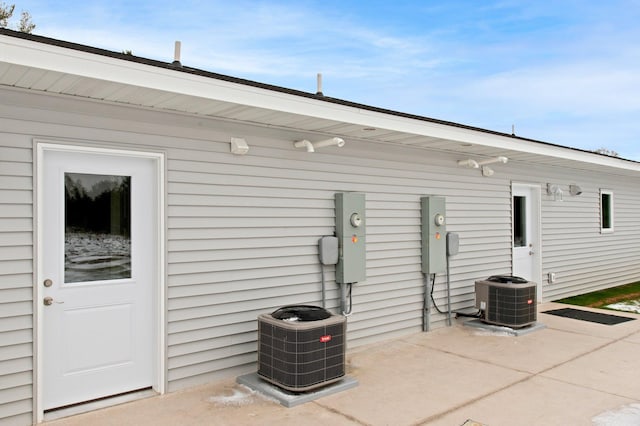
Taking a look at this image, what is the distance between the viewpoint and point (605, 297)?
849 centimetres

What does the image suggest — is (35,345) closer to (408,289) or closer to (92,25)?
(408,289)

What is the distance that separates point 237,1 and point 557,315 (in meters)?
7.42

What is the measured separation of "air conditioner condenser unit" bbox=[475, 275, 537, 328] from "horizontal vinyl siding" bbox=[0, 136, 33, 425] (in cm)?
491

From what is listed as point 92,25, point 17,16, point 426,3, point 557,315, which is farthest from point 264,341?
point 17,16

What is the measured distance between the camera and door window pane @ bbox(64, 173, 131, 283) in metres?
3.53

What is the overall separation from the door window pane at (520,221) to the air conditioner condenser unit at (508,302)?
171 centimetres

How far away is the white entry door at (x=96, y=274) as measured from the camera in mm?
3430

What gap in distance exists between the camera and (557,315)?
693 cm

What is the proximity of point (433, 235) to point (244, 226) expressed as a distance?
260 cm

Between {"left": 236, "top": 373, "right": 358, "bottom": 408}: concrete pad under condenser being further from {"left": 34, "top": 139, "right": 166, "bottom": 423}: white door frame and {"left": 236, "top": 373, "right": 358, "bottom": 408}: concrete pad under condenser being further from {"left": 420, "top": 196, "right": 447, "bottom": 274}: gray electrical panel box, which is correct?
{"left": 420, "top": 196, "right": 447, "bottom": 274}: gray electrical panel box

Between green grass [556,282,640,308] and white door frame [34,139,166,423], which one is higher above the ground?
white door frame [34,139,166,423]

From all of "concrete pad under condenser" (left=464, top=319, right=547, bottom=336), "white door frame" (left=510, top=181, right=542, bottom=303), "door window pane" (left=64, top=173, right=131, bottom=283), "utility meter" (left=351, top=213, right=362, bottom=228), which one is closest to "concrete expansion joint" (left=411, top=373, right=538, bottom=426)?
"concrete pad under condenser" (left=464, top=319, right=547, bottom=336)

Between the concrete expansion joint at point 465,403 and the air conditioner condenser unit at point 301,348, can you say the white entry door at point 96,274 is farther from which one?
the concrete expansion joint at point 465,403

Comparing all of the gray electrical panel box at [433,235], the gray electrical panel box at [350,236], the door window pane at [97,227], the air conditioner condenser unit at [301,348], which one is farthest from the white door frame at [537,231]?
the door window pane at [97,227]
